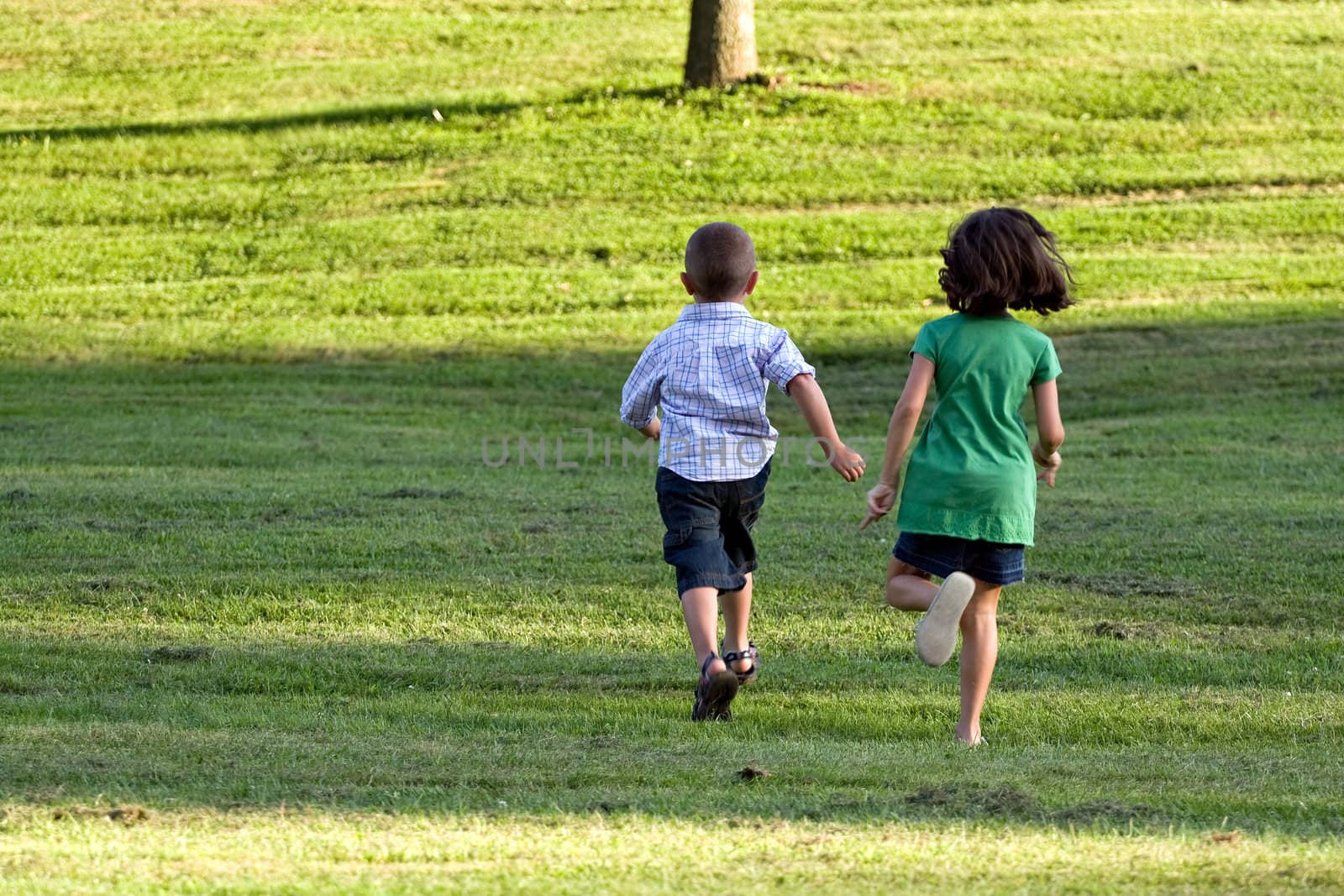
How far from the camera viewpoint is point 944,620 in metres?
5.14

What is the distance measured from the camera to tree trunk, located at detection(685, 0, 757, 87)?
25312mm

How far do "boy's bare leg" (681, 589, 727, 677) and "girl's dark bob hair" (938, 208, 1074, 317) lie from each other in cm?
131

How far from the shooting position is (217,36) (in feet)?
Result: 99.6

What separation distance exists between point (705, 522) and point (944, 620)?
980mm

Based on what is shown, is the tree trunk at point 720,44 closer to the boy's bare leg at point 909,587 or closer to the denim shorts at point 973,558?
the boy's bare leg at point 909,587

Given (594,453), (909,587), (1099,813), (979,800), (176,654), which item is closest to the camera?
(1099,813)

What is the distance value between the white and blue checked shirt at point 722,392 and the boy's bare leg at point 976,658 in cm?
89

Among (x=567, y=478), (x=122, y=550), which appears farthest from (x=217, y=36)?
(x=122, y=550)

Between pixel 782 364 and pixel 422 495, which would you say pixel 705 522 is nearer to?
pixel 782 364

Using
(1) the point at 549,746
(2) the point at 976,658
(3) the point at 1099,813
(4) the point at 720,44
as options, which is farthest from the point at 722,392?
(4) the point at 720,44

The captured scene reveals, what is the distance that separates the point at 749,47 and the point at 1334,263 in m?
10.2

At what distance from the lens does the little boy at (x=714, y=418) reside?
5.66 metres

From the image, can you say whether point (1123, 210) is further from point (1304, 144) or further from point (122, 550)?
point (122, 550)

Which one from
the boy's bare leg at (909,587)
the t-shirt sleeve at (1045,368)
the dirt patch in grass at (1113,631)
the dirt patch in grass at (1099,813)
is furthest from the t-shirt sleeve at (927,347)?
the dirt patch in grass at (1113,631)
